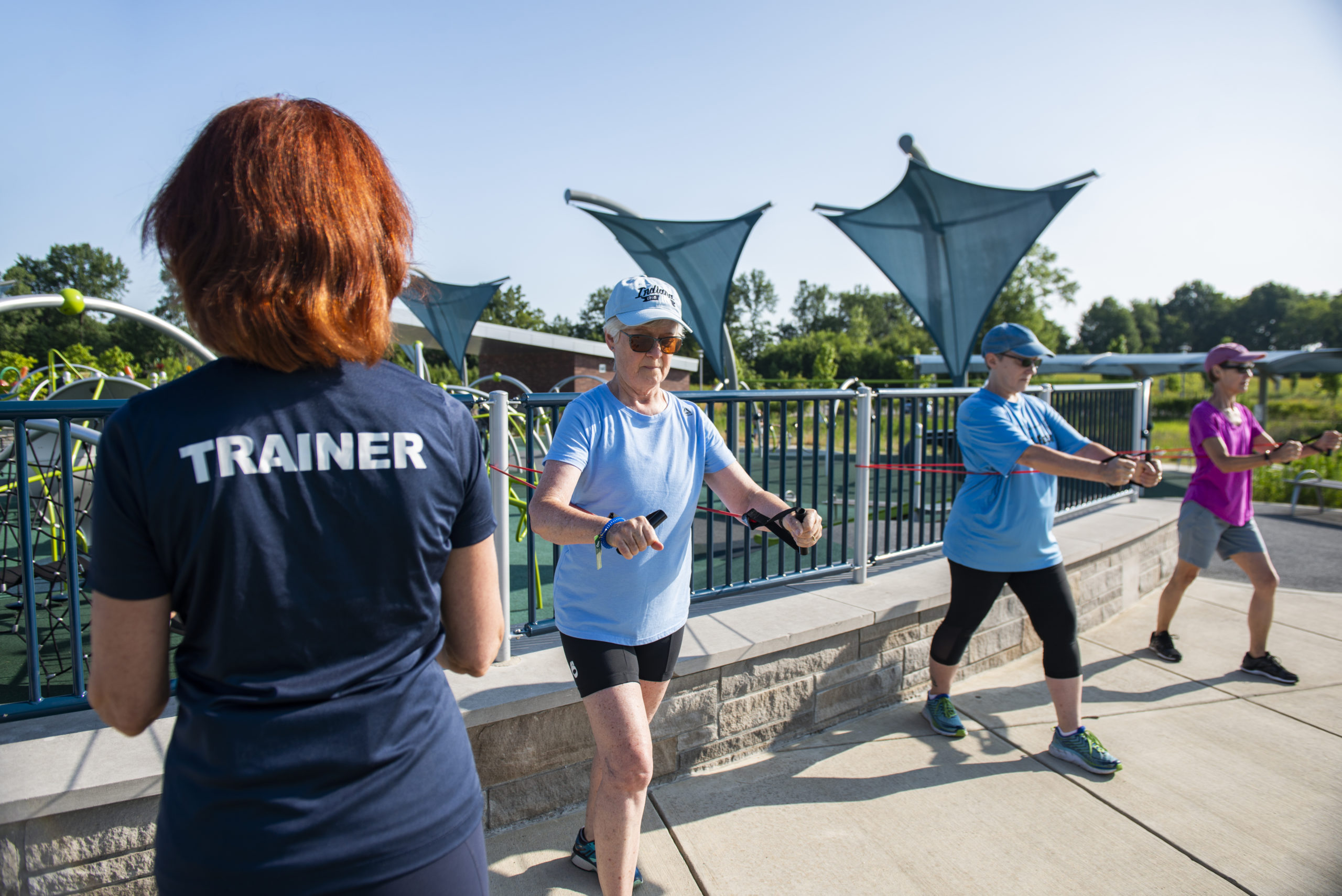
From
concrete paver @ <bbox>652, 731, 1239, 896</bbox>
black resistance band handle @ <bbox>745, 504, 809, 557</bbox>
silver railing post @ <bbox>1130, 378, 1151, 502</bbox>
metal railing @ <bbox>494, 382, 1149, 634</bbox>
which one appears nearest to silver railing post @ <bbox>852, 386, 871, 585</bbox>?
metal railing @ <bbox>494, 382, 1149, 634</bbox>

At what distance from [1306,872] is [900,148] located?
9.10 metres

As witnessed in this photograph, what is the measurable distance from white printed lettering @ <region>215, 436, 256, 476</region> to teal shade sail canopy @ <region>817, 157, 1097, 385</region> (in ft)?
29.6

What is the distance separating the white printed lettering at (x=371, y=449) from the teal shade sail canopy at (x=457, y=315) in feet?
63.5

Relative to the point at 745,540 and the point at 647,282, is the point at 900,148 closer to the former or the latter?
Answer: the point at 745,540

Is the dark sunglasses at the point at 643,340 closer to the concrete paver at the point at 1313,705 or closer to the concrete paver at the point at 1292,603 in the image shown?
the concrete paver at the point at 1313,705

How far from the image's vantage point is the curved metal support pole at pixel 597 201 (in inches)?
495

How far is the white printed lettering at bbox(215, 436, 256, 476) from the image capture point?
0.93 meters

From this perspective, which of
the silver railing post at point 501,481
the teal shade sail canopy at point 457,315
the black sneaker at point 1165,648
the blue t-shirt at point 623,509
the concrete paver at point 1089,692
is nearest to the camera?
the blue t-shirt at point 623,509

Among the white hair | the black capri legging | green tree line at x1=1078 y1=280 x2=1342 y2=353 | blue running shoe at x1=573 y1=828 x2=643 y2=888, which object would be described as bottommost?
blue running shoe at x1=573 y1=828 x2=643 y2=888

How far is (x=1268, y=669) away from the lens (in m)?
4.34

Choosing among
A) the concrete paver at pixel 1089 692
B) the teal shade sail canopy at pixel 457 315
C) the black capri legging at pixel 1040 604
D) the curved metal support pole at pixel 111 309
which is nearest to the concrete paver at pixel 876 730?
the concrete paver at pixel 1089 692

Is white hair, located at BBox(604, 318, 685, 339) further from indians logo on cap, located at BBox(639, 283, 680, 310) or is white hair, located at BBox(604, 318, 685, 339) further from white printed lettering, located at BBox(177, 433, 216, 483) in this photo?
white printed lettering, located at BBox(177, 433, 216, 483)

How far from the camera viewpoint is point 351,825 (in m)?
0.99

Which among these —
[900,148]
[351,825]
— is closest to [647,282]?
[351,825]
